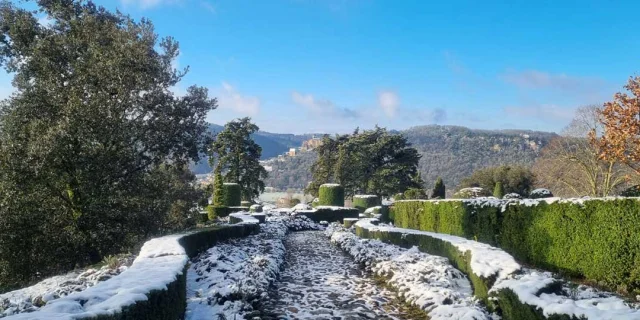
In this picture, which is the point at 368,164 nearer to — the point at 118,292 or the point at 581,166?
the point at 581,166

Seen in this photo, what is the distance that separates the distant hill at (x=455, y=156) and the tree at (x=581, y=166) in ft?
110

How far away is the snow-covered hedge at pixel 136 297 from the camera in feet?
12.6

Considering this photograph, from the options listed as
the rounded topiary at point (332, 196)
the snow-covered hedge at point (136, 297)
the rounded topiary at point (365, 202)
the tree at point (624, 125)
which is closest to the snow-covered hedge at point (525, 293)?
the snow-covered hedge at point (136, 297)

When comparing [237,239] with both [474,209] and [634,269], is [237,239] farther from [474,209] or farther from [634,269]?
[634,269]

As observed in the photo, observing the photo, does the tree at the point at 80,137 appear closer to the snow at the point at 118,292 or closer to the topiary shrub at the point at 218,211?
the snow at the point at 118,292

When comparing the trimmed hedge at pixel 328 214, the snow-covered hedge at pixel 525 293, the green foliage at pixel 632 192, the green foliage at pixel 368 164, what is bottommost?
the trimmed hedge at pixel 328 214

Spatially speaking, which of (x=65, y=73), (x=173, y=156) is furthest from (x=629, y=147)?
(x=65, y=73)

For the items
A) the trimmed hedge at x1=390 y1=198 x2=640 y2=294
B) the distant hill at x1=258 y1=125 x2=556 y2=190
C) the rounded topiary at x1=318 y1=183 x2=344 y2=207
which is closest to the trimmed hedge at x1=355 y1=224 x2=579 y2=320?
the trimmed hedge at x1=390 y1=198 x2=640 y2=294

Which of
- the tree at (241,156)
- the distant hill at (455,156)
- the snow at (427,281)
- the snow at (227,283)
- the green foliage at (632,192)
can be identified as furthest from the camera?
the distant hill at (455,156)

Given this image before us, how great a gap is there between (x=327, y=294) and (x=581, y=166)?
31.3m

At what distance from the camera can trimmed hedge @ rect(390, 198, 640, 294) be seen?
25.9 feet

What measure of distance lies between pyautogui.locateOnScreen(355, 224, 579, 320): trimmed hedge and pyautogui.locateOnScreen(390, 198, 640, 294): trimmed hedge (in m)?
2.18

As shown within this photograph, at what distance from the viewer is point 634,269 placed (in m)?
7.65

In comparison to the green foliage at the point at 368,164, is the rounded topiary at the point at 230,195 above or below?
below
